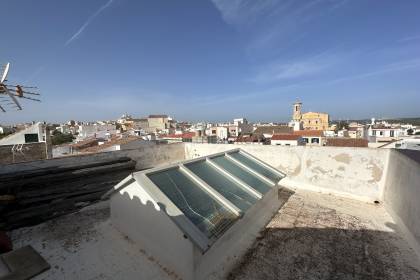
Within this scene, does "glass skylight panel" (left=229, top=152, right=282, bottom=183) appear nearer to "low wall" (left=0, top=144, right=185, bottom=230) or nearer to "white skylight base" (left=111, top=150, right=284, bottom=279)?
"white skylight base" (left=111, top=150, right=284, bottom=279)

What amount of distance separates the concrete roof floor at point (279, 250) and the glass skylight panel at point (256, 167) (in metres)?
0.90

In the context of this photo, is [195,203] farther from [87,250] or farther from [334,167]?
[334,167]

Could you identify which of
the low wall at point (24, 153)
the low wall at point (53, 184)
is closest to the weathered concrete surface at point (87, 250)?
the low wall at point (53, 184)

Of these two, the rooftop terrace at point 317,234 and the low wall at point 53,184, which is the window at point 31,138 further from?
the rooftop terrace at point 317,234

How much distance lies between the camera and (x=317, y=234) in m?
4.18

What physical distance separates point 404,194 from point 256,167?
Answer: 284 centimetres

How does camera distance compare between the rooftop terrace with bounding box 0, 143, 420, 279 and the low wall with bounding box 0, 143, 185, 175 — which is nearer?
the rooftop terrace with bounding box 0, 143, 420, 279

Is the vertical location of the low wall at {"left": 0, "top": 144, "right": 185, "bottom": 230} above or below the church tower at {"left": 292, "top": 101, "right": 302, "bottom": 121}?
below

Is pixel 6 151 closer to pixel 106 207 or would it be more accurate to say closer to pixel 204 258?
pixel 106 207

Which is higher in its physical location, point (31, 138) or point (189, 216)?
point (31, 138)

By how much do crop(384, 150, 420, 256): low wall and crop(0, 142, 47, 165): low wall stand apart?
39.1ft

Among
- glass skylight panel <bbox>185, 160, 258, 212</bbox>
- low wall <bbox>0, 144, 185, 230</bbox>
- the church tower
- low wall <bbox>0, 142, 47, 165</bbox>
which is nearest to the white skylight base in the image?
glass skylight panel <bbox>185, 160, 258, 212</bbox>

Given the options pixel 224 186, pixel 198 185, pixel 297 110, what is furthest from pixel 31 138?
pixel 297 110

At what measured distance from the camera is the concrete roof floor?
3133mm
